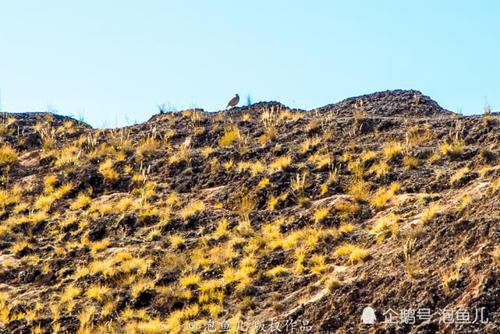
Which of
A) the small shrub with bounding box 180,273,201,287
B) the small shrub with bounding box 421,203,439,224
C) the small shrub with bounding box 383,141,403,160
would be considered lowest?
the small shrub with bounding box 180,273,201,287

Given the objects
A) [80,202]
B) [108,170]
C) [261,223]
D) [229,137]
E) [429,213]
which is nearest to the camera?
[429,213]

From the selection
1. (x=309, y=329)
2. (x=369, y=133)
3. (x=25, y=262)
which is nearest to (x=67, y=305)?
(x=25, y=262)

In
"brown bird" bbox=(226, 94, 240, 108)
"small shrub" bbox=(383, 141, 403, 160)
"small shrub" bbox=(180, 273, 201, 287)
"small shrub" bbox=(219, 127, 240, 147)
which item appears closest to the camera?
"small shrub" bbox=(180, 273, 201, 287)

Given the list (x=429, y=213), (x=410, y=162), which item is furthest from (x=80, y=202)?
(x=429, y=213)

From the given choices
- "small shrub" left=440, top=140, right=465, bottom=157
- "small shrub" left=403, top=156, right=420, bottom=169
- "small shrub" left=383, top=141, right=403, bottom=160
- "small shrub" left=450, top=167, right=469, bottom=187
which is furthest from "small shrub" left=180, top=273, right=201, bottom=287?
"small shrub" left=440, top=140, right=465, bottom=157

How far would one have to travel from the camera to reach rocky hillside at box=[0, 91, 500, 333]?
1206 centimetres

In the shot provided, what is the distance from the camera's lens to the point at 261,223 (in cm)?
1692

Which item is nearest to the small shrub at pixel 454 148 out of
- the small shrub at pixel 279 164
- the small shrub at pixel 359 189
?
the small shrub at pixel 359 189

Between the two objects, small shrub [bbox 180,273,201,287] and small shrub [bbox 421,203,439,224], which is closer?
small shrub [bbox 421,203,439,224]

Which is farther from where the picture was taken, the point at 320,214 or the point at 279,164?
the point at 279,164

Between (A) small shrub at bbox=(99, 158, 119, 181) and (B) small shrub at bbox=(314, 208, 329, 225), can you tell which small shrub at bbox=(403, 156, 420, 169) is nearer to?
(B) small shrub at bbox=(314, 208, 329, 225)

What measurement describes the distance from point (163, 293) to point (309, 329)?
144 inches

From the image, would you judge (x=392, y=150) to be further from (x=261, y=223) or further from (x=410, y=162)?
(x=261, y=223)

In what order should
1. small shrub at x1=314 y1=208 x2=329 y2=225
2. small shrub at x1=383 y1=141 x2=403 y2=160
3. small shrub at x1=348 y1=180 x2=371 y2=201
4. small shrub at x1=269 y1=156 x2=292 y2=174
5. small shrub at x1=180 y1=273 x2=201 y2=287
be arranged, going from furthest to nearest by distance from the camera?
1. small shrub at x1=269 y1=156 x2=292 y2=174
2. small shrub at x1=383 y1=141 x2=403 y2=160
3. small shrub at x1=348 y1=180 x2=371 y2=201
4. small shrub at x1=314 y1=208 x2=329 y2=225
5. small shrub at x1=180 y1=273 x2=201 y2=287
